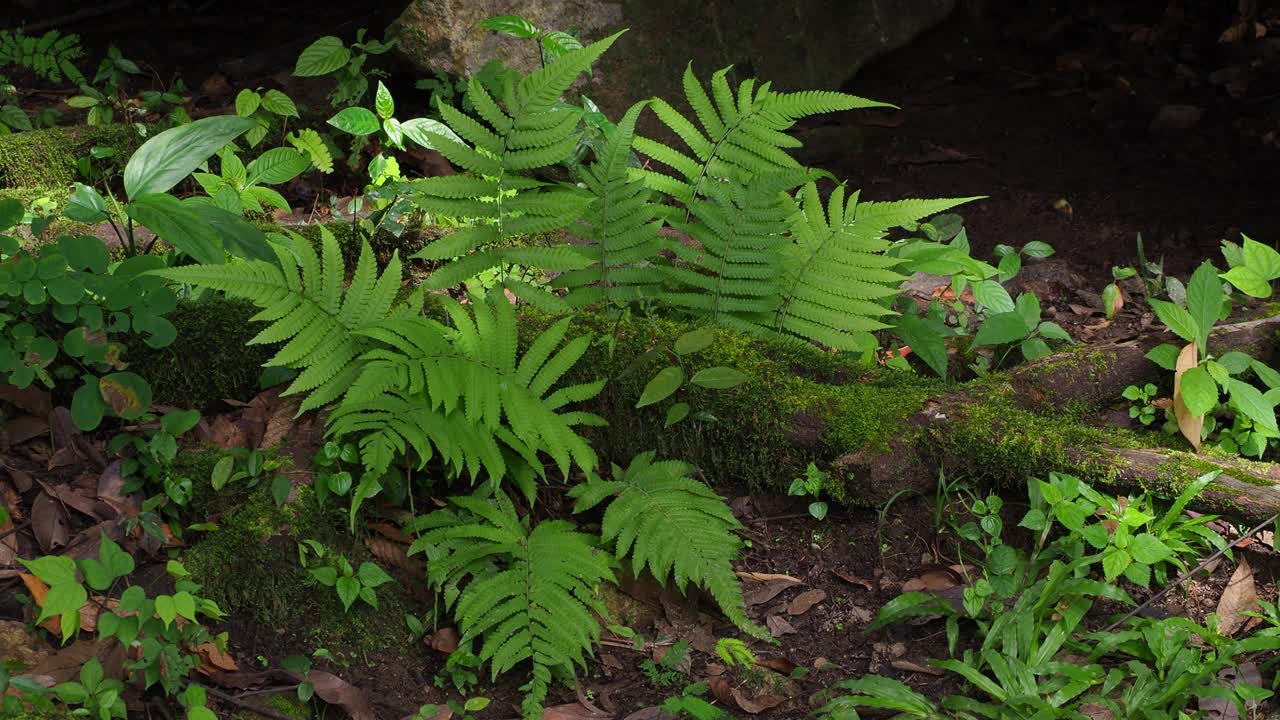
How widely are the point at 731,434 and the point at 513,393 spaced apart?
2.32ft

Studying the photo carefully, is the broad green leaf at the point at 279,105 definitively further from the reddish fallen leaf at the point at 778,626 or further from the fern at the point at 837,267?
the reddish fallen leaf at the point at 778,626

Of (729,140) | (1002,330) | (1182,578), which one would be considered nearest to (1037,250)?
(1002,330)

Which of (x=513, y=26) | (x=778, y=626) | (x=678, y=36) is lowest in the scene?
(x=778, y=626)

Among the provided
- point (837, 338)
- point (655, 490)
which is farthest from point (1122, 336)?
point (655, 490)

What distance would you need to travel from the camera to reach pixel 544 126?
10.6 feet

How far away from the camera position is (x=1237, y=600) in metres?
2.89

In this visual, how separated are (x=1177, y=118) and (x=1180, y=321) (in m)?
3.07

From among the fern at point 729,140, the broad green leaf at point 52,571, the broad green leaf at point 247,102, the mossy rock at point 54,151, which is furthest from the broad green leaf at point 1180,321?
the mossy rock at point 54,151

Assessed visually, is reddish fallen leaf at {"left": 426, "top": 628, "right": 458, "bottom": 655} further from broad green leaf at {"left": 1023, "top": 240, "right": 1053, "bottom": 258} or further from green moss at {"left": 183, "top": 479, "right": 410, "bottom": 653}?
broad green leaf at {"left": 1023, "top": 240, "right": 1053, "bottom": 258}

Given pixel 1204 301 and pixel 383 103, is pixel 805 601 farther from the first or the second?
pixel 383 103

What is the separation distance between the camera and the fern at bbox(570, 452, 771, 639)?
2.86m

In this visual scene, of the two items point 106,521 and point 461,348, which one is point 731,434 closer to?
point 461,348

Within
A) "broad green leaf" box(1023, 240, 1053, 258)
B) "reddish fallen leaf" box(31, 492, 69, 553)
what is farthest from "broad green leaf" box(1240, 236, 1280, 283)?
"reddish fallen leaf" box(31, 492, 69, 553)

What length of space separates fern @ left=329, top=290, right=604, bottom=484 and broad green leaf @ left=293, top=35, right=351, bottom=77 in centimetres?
205
